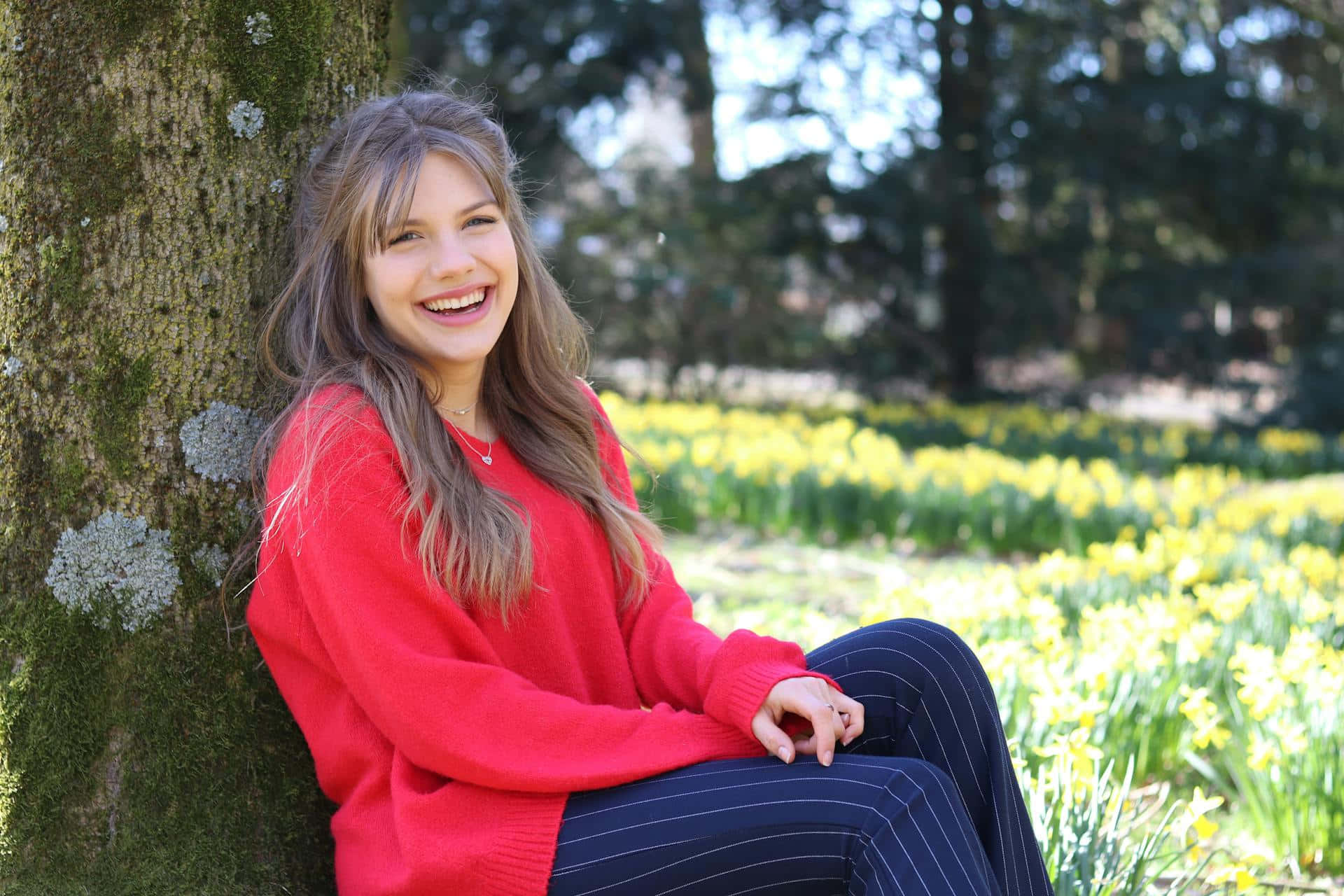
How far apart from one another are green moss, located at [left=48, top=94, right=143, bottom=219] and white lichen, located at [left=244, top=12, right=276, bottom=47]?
22cm

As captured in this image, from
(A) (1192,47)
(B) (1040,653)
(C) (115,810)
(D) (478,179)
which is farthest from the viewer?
(A) (1192,47)

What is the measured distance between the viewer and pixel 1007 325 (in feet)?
33.5

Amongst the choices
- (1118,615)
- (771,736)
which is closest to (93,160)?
(771,736)

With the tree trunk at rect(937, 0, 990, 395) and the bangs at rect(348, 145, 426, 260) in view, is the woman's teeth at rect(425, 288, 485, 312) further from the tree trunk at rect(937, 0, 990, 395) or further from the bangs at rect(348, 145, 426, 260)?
the tree trunk at rect(937, 0, 990, 395)

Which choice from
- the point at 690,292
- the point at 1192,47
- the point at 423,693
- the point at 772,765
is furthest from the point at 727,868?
the point at 1192,47

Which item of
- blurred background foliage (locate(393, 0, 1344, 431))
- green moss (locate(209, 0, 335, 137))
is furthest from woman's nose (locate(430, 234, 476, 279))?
blurred background foliage (locate(393, 0, 1344, 431))

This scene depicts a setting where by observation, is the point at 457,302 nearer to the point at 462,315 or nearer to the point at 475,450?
the point at 462,315

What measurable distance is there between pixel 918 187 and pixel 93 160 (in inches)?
347

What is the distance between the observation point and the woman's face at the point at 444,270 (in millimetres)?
1551

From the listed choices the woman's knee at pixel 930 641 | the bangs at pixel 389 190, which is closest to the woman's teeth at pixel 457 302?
the bangs at pixel 389 190

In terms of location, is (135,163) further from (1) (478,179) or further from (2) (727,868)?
(2) (727,868)

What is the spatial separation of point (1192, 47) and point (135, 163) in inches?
496

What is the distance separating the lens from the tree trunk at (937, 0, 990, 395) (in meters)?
9.66

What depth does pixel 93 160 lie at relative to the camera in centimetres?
151
